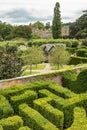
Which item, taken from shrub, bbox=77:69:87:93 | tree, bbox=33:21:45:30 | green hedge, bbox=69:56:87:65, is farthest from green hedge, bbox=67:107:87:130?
tree, bbox=33:21:45:30

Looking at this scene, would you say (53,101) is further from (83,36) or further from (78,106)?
(83,36)

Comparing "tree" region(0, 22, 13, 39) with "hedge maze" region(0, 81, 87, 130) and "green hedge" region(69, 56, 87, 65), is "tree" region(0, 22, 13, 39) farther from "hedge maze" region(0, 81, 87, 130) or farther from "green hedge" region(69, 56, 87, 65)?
A: "hedge maze" region(0, 81, 87, 130)

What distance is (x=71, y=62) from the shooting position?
3894 centimetres

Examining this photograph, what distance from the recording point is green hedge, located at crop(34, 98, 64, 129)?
13.0m

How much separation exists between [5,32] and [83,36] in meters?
38.5

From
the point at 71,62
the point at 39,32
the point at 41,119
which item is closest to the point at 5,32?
the point at 39,32

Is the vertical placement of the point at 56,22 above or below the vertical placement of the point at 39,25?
above

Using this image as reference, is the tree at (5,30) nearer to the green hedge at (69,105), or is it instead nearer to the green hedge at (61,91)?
the green hedge at (61,91)

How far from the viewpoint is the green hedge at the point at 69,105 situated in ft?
45.6

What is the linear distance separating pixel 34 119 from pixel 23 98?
2630mm

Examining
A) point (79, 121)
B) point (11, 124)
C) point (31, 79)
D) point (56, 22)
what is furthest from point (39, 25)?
point (79, 121)

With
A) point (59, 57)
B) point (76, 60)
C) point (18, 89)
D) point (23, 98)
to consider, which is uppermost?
point (18, 89)

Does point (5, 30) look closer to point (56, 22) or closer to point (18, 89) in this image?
point (56, 22)

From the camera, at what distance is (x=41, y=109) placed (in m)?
14.1
